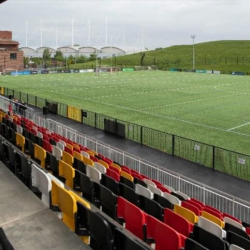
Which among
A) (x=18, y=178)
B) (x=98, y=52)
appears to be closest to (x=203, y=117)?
(x=18, y=178)

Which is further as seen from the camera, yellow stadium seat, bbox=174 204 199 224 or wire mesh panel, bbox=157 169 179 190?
wire mesh panel, bbox=157 169 179 190

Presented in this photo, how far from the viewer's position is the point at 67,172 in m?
8.76

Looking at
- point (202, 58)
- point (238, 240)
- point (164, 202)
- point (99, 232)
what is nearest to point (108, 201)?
point (164, 202)

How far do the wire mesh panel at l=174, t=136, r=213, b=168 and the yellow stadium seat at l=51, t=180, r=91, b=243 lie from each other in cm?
970

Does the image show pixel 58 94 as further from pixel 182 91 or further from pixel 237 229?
pixel 237 229

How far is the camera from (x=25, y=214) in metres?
6.59

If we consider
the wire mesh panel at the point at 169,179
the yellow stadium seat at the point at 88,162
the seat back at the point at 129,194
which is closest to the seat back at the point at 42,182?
the seat back at the point at 129,194

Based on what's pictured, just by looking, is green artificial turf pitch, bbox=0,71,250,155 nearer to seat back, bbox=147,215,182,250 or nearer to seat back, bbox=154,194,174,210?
seat back, bbox=154,194,174,210

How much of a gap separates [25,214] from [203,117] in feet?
73.8

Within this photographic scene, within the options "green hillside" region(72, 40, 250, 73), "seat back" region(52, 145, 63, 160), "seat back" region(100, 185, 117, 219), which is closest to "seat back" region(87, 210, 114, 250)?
"seat back" region(100, 185, 117, 219)

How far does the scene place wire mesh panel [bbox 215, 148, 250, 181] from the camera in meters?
14.3

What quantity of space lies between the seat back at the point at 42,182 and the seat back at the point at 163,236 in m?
2.16

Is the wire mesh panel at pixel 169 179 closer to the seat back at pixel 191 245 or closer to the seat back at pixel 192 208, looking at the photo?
the seat back at pixel 192 208

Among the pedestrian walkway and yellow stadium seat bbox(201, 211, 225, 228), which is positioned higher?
yellow stadium seat bbox(201, 211, 225, 228)
